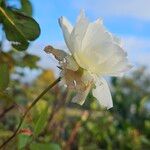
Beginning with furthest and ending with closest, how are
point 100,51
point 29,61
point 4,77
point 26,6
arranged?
1. point 29,61
2. point 26,6
3. point 4,77
4. point 100,51

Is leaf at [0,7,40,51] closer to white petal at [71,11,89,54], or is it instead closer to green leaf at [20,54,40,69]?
white petal at [71,11,89,54]

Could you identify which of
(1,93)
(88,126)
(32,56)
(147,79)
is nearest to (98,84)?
(1,93)

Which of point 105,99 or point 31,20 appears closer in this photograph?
point 105,99

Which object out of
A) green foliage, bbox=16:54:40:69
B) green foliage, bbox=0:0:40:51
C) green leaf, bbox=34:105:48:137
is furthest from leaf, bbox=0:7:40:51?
green foliage, bbox=16:54:40:69

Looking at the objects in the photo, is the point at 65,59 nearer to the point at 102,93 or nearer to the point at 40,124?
the point at 102,93

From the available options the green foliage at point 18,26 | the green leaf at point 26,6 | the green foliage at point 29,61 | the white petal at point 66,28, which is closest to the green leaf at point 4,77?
the green foliage at point 18,26

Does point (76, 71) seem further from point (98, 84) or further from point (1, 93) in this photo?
point (1, 93)

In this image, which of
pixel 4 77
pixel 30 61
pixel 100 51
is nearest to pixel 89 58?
pixel 100 51
